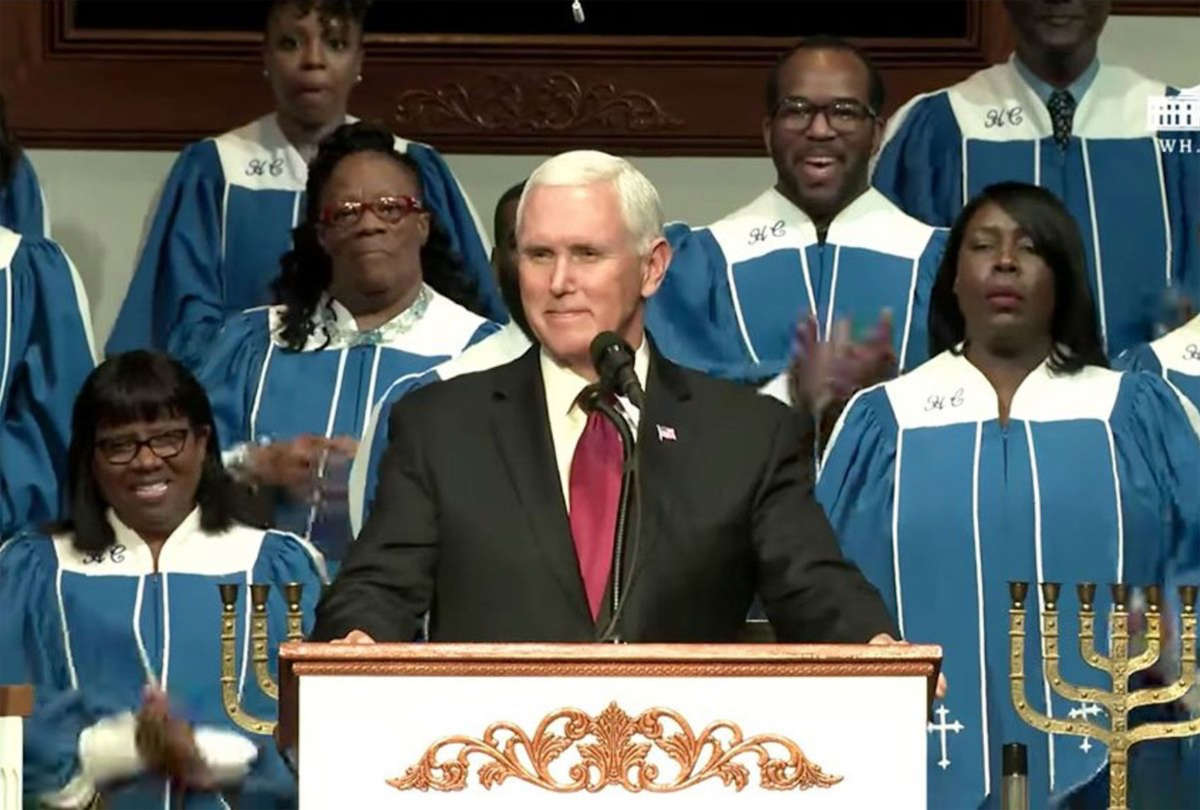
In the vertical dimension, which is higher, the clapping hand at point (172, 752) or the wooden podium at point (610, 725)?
the wooden podium at point (610, 725)

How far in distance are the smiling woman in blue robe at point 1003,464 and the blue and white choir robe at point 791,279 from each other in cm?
37

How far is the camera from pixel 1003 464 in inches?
248

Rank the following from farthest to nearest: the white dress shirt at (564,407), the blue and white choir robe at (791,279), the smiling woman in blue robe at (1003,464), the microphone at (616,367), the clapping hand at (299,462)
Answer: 1. the blue and white choir robe at (791,279)
2. the clapping hand at (299,462)
3. the smiling woman in blue robe at (1003,464)
4. the white dress shirt at (564,407)
5. the microphone at (616,367)

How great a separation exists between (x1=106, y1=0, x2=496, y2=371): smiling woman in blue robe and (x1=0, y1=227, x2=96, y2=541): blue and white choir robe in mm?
242

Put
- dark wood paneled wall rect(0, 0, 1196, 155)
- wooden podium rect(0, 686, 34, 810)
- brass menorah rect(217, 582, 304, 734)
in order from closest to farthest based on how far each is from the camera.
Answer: wooden podium rect(0, 686, 34, 810) < brass menorah rect(217, 582, 304, 734) < dark wood paneled wall rect(0, 0, 1196, 155)

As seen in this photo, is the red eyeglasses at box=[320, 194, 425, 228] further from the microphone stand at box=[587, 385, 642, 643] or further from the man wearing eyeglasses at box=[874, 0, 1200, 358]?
the microphone stand at box=[587, 385, 642, 643]

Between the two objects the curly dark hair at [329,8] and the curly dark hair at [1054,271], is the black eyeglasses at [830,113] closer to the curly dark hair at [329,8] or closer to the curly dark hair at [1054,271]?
the curly dark hair at [1054,271]

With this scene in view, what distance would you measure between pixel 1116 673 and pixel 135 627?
80.5 inches

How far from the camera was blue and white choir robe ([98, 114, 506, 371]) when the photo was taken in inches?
284

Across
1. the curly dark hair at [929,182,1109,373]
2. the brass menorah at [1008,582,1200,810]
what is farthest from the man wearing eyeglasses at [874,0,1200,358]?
the brass menorah at [1008,582,1200,810]

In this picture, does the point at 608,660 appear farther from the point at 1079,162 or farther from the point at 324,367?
the point at 1079,162

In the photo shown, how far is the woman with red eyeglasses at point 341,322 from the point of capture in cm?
675

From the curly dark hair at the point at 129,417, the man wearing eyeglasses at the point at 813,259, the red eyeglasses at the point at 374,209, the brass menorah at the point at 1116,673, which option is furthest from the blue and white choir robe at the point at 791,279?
the brass menorah at the point at 1116,673

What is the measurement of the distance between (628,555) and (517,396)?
0.38 m
